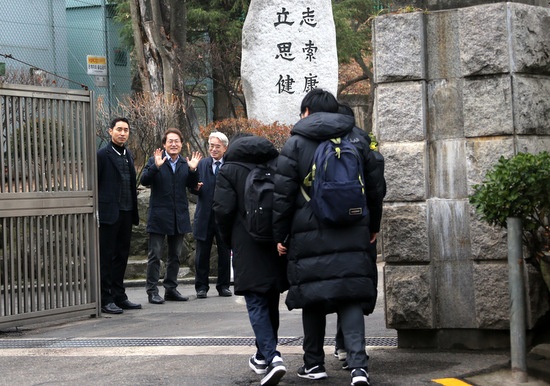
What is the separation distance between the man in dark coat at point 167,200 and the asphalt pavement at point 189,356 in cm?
127

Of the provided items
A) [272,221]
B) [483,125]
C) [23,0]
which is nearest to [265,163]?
[272,221]

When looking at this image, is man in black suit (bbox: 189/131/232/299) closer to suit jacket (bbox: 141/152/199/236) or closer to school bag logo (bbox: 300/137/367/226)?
suit jacket (bbox: 141/152/199/236)

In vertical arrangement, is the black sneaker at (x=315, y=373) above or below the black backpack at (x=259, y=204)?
below

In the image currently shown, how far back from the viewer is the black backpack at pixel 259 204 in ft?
23.3

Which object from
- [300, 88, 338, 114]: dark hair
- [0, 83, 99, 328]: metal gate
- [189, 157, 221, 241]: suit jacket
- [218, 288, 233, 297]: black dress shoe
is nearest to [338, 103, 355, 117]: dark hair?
[300, 88, 338, 114]: dark hair

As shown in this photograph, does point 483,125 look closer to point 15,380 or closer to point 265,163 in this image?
point 265,163

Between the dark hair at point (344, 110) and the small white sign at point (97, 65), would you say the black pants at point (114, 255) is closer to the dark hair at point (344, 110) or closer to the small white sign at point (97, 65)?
the dark hair at point (344, 110)

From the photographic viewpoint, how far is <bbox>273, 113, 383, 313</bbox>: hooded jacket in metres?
6.71

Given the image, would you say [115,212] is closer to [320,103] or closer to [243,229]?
[243,229]

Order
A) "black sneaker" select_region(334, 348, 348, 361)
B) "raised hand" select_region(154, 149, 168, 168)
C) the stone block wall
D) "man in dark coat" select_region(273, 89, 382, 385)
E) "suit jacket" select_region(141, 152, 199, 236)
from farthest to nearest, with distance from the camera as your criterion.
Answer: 1. "suit jacket" select_region(141, 152, 199, 236)
2. "raised hand" select_region(154, 149, 168, 168)
3. "black sneaker" select_region(334, 348, 348, 361)
4. the stone block wall
5. "man in dark coat" select_region(273, 89, 382, 385)

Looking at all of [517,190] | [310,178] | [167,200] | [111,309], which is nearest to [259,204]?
[310,178]

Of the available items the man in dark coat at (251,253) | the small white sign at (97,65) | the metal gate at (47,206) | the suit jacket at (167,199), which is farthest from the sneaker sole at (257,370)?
the small white sign at (97,65)

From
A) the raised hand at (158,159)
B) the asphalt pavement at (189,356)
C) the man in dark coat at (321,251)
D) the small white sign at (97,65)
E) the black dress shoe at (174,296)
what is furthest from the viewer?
the small white sign at (97,65)

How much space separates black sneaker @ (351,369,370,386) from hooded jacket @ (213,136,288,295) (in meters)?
0.95
